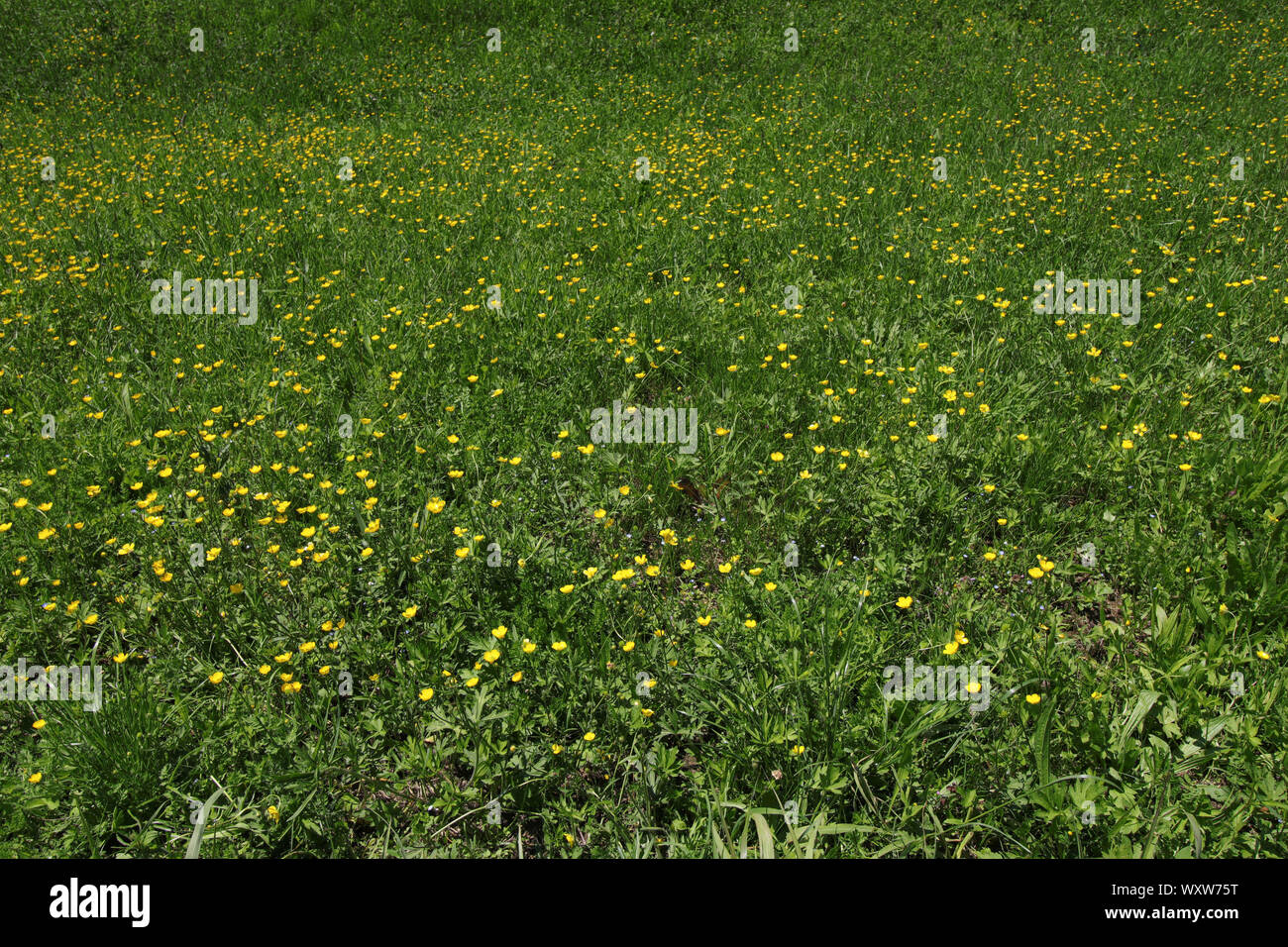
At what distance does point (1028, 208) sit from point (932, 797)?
19.7 ft

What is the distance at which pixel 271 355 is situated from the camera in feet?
16.6

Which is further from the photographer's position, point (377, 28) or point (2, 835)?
point (377, 28)

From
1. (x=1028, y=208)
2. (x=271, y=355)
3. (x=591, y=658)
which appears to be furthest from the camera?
(x=1028, y=208)

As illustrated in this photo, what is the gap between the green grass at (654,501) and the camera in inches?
101

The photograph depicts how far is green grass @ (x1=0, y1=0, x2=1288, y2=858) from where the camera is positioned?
8.41 ft

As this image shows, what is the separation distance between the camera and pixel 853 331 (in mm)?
5105

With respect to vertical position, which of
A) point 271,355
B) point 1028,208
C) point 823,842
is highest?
point 1028,208

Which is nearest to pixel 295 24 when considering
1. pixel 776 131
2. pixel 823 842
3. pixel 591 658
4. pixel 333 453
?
pixel 776 131

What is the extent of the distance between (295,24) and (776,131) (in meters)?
8.87

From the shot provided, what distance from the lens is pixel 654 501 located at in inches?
154

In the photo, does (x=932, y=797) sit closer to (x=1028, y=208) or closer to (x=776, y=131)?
(x=1028, y=208)

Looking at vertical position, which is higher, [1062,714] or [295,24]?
[295,24]
